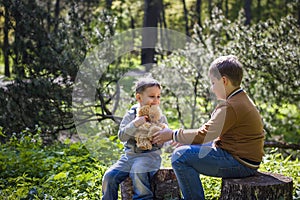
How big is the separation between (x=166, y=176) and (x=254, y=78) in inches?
197

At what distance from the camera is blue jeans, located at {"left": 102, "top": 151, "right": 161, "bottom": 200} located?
420 cm

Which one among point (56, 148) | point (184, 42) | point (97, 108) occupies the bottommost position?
point (56, 148)

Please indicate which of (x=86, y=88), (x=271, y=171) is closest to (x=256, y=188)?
(x=271, y=171)

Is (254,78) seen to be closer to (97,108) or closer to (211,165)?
(97,108)

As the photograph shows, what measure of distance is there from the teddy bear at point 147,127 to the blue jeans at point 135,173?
0.39 ft

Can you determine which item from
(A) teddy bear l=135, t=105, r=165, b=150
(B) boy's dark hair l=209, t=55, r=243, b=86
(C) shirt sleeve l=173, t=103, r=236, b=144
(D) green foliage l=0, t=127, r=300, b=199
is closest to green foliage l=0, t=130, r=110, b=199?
(D) green foliage l=0, t=127, r=300, b=199

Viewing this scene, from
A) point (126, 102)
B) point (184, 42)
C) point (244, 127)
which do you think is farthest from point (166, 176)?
point (184, 42)

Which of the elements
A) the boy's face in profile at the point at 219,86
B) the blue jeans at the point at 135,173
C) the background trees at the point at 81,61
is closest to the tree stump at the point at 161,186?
the blue jeans at the point at 135,173

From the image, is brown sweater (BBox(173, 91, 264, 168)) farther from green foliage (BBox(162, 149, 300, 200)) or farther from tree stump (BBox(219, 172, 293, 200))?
green foliage (BBox(162, 149, 300, 200))

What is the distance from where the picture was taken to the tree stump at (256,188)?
3770 mm

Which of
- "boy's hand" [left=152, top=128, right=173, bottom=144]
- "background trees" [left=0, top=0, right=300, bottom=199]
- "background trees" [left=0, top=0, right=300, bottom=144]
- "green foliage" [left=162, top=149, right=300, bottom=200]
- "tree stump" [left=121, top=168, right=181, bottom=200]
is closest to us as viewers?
"boy's hand" [left=152, top=128, right=173, bottom=144]

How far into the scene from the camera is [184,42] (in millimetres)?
10070

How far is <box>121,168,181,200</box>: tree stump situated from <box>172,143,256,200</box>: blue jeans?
40cm

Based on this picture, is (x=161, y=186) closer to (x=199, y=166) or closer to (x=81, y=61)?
(x=199, y=166)
